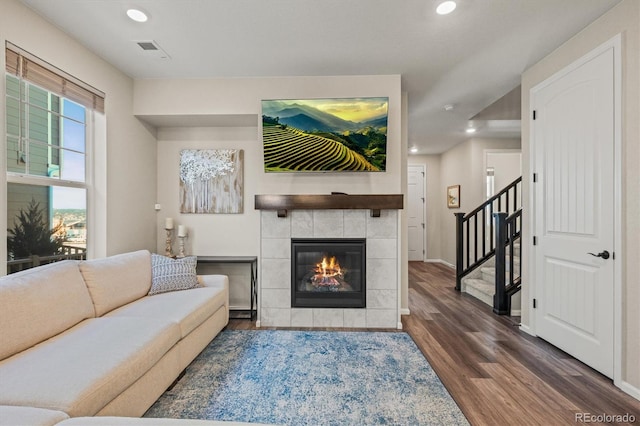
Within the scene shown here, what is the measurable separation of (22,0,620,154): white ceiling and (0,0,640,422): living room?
0.37ft

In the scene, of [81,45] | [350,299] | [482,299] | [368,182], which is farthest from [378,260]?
[81,45]


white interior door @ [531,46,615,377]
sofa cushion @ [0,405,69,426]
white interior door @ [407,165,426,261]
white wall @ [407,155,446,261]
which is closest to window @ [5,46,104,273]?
sofa cushion @ [0,405,69,426]

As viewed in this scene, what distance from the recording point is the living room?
6.90 feet

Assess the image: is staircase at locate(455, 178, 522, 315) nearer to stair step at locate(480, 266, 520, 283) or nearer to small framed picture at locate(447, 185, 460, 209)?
stair step at locate(480, 266, 520, 283)

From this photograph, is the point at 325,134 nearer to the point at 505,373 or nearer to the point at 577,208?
the point at 577,208

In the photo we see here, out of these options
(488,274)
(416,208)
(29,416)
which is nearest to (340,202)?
(29,416)

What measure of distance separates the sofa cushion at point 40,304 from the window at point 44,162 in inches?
21.2

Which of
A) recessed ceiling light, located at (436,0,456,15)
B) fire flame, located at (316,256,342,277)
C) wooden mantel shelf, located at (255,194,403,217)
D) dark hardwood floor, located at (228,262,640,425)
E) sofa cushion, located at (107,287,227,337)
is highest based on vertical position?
recessed ceiling light, located at (436,0,456,15)

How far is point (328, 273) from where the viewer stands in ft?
10.5

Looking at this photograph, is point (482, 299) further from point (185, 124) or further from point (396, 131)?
point (185, 124)

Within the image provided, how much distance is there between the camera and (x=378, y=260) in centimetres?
309

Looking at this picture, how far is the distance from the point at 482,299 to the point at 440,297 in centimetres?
53

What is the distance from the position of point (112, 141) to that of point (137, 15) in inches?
49.6

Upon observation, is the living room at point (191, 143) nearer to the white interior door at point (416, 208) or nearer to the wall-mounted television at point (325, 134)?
the wall-mounted television at point (325, 134)
